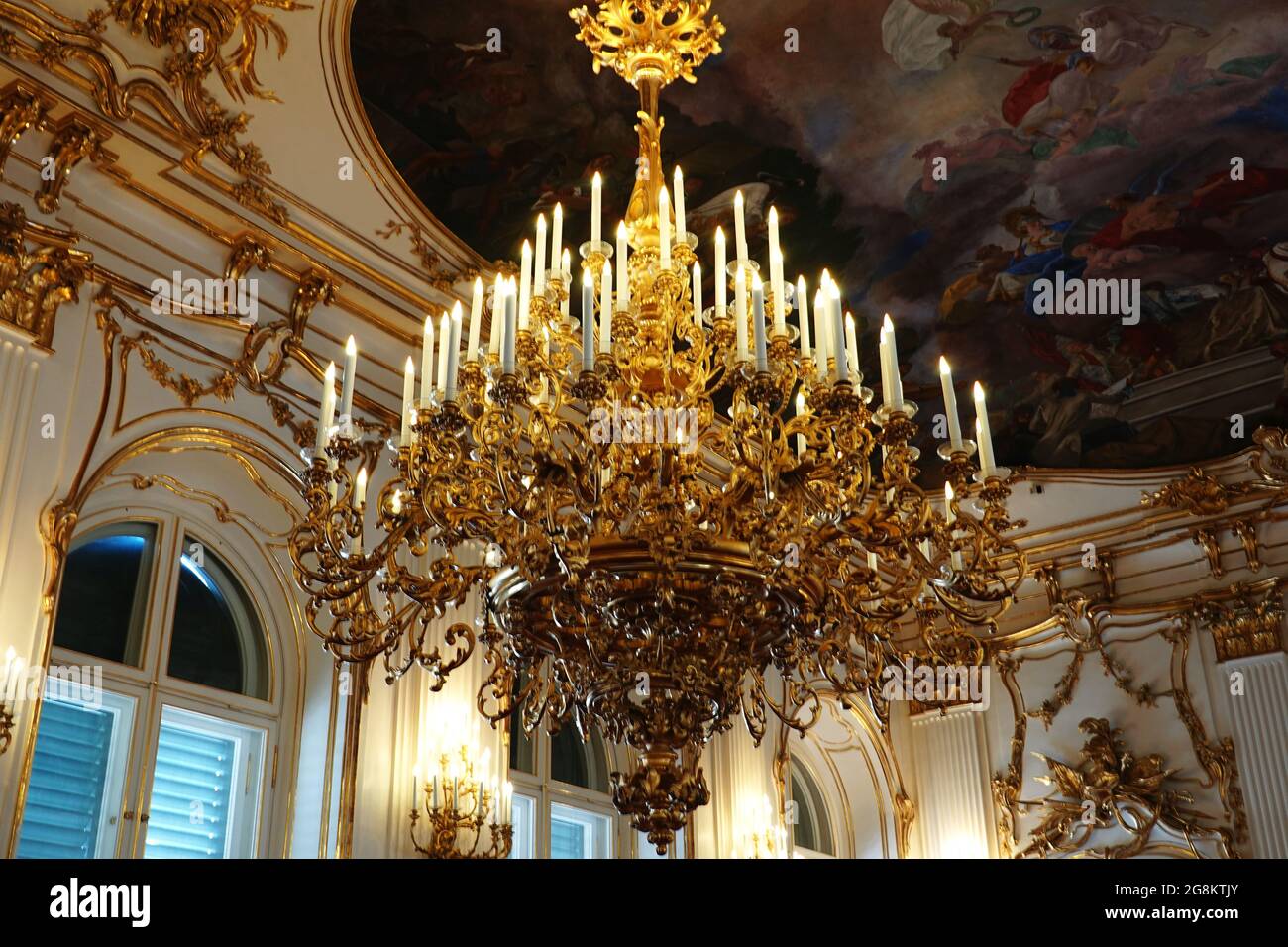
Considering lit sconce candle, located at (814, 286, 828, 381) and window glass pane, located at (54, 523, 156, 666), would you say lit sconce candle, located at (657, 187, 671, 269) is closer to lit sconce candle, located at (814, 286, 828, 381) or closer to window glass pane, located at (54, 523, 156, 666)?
lit sconce candle, located at (814, 286, 828, 381)

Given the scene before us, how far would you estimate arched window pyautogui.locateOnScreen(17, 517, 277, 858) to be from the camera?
5.55 metres

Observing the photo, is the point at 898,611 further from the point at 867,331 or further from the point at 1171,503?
the point at 1171,503

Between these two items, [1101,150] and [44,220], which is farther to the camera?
[1101,150]

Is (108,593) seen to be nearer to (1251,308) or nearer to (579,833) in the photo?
(579,833)

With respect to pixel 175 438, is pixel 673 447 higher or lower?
lower

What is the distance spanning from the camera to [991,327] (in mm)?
10109

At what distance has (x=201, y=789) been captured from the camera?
6.17 m


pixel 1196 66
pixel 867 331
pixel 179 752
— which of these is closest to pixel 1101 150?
pixel 1196 66

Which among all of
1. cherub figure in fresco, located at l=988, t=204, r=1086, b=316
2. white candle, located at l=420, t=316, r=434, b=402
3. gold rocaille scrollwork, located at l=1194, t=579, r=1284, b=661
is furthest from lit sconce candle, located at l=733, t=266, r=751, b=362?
gold rocaille scrollwork, located at l=1194, t=579, r=1284, b=661

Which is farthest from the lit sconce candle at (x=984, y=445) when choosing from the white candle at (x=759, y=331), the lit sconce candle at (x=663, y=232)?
the lit sconce candle at (x=663, y=232)

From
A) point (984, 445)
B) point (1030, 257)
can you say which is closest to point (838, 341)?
point (984, 445)

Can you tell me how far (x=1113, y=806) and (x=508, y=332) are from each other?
8.24 m

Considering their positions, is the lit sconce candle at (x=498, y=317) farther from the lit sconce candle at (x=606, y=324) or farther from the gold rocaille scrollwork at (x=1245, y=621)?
the gold rocaille scrollwork at (x=1245, y=621)

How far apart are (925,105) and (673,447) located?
16.9ft
